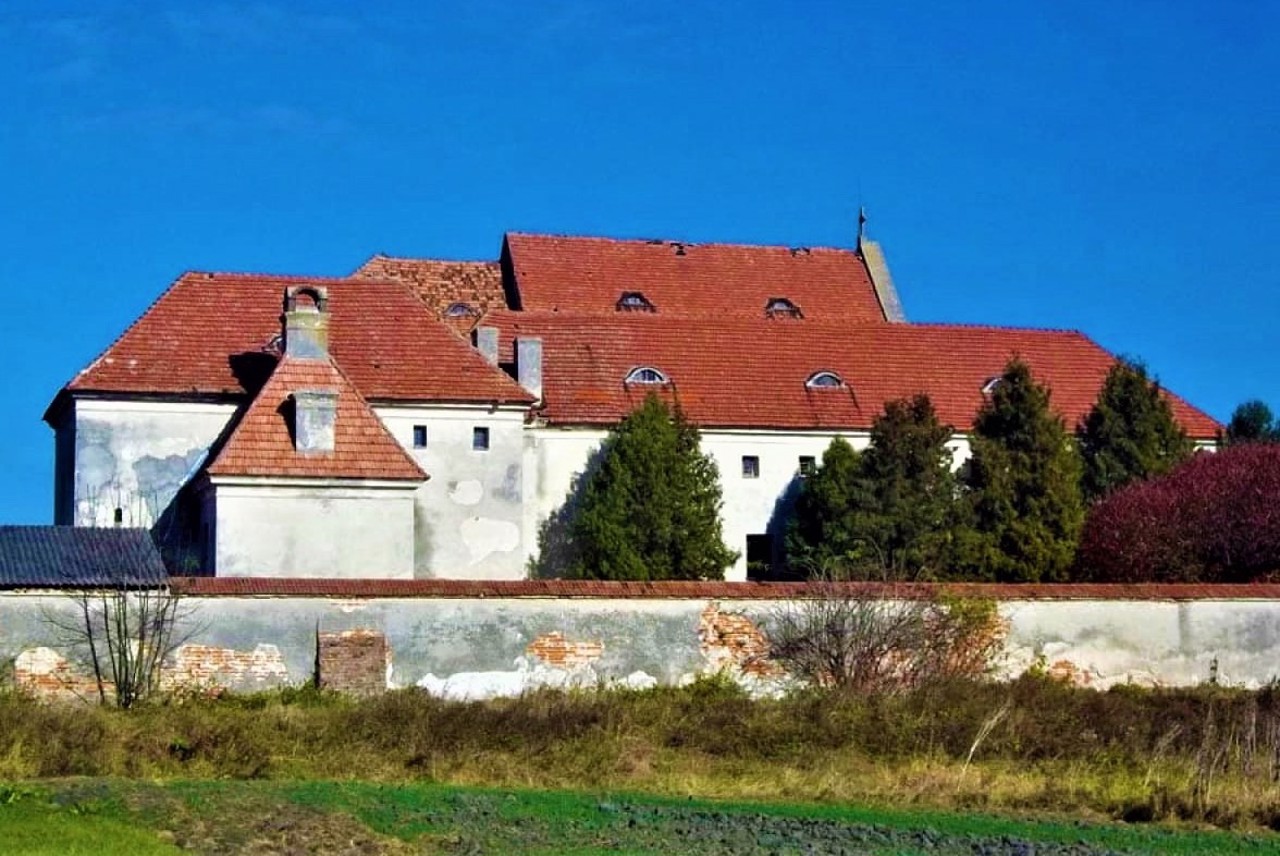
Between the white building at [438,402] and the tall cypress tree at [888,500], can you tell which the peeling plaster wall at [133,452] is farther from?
the tall cypress tree at [888,500]

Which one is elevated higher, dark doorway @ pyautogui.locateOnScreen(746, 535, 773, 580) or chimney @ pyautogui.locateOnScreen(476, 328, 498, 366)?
chimney @ pyautogui.locateOnScreen(476, 328, 498, 366)

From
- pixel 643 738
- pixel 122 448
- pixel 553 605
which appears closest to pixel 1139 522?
pixel 553 605

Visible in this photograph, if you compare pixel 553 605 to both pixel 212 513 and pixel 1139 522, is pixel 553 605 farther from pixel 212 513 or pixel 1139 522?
pixel 1139 522

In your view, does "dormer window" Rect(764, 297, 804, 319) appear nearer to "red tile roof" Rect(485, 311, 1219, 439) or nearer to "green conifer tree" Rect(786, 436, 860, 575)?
"red tile roof" Rect(485, 311, 1219, 439)

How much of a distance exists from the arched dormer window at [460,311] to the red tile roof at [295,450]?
40.3ft

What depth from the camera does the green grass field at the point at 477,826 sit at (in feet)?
52.9

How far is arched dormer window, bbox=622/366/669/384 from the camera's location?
46375 millimetres

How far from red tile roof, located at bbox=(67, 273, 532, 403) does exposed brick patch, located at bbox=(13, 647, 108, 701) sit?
16.2m

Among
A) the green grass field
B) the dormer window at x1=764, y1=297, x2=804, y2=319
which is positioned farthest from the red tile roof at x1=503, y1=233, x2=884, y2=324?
the green grass field

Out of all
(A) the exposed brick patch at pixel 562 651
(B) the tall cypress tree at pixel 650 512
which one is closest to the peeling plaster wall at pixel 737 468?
(B) the tall cypress tree at pixel 650 512

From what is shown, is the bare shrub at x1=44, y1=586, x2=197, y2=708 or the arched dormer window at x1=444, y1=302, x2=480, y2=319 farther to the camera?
the arched dormer window at x1=444, y1=302, x2=480, y2=319

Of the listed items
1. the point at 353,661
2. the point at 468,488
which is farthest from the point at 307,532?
the point at 353,661

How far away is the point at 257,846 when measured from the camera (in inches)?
628

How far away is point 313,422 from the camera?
37625 millimetres
